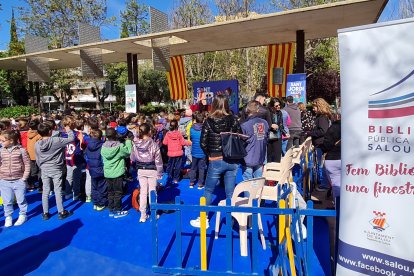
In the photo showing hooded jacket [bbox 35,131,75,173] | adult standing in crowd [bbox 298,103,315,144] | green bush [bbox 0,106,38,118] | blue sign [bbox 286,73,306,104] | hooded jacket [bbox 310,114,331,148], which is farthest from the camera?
green bush [bbox 0,106,38,118]

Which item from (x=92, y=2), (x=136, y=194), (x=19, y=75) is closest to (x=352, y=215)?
(x=136, y=194)

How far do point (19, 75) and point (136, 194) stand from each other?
22.2 meters

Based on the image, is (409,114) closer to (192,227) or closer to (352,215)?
(352,215)

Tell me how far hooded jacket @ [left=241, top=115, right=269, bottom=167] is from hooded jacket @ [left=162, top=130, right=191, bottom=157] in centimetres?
215

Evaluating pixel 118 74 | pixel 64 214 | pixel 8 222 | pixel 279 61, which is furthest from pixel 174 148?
pixel 118 74

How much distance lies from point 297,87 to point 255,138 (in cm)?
483

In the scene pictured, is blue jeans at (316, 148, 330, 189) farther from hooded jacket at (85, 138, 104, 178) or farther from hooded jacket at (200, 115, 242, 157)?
hooded jacket at (85, 138, 104, 178)

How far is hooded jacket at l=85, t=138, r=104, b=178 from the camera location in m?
5.37

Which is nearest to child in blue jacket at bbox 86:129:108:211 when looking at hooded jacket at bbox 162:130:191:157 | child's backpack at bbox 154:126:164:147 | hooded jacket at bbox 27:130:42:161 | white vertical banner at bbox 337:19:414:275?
hooded jacket at bbox 27:130:42:161

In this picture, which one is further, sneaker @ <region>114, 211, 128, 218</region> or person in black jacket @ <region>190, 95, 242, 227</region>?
sneaker @ <region>114, 211, 128, 218</region>

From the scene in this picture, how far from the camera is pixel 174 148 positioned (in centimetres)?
705

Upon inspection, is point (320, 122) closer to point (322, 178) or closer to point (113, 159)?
point (322, 178)

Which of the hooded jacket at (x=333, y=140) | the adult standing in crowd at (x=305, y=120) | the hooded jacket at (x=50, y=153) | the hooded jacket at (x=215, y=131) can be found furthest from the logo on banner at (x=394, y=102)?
the adult standing in crowd at (x=305, y=120)

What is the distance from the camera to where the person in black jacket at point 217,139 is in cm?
438
